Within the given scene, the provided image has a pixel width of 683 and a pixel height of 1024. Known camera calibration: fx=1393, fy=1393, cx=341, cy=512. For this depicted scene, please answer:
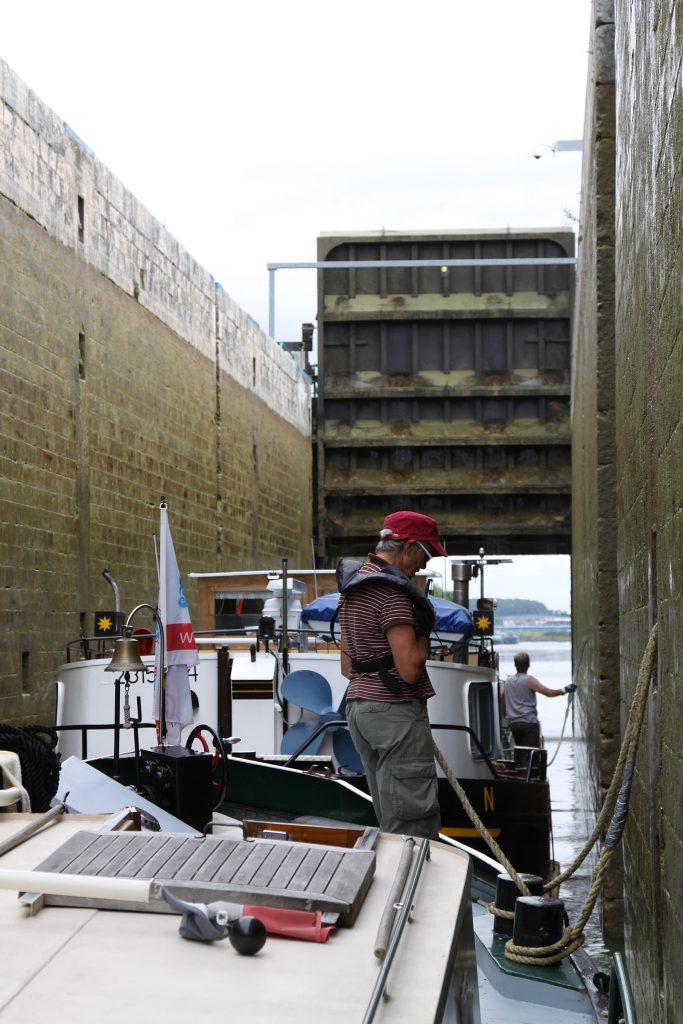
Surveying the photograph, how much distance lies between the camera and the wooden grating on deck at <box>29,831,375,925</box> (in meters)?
2.32

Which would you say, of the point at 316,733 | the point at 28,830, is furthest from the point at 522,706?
the point at 28,830

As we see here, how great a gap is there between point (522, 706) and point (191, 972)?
1215cm

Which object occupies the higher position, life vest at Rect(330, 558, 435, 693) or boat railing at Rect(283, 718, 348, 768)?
life vest at Rect(330, 558, 435, 693)

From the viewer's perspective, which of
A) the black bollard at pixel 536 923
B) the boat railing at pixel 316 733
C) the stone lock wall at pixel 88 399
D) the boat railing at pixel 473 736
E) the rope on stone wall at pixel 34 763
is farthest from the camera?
the stone lock wall at pixel 88 399

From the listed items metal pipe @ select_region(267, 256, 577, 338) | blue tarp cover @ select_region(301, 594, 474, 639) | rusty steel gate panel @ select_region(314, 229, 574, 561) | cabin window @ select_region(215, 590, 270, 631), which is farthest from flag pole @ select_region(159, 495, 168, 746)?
rusty steel gate panel @ select_region(314, 229, 574, 561)

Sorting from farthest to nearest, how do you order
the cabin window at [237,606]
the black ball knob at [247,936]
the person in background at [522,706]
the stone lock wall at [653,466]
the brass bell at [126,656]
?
the person in background at [522,706], the cabin window at [237,606], the brass bell at [126,656], the stone lock wall at [653,466], the black ball knob at [247,936]

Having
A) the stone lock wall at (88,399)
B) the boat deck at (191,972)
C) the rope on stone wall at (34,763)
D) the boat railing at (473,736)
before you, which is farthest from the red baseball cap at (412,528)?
the stone lock wall at (88,399)

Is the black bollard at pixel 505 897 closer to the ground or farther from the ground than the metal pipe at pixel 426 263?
closer to the ground

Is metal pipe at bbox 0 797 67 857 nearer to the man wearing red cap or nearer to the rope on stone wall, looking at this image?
the rope on stone wall

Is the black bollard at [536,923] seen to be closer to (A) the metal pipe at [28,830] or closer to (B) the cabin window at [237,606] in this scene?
(A) the metal pipe at [28,830]

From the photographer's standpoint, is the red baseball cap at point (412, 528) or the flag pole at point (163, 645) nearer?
the red baseball cap at point (412, 528)

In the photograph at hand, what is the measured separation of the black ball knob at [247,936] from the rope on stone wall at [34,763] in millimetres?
1693

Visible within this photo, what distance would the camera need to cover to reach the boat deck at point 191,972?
1939 millimetres

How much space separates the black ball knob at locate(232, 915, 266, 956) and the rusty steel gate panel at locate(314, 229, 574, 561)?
19173mm
